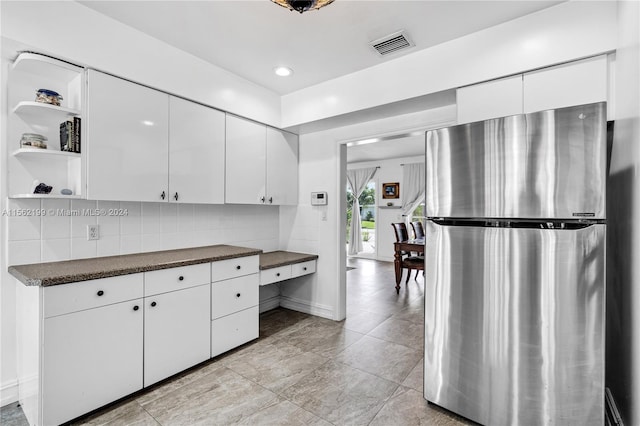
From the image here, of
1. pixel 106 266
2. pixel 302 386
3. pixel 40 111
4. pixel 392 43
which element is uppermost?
pixel 392 43

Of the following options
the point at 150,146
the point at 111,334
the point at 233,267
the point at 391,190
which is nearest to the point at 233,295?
the point at 233,267

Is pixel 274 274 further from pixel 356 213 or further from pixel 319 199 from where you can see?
pixel 356 213

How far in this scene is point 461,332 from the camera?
1.76 meters

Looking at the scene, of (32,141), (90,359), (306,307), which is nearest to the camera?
→ (90,359)

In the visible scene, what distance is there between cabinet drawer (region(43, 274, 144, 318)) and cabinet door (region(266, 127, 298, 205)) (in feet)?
5.57

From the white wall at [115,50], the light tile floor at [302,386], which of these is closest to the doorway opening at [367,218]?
the light tile floor at [302,386]

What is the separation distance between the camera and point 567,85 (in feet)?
6.52

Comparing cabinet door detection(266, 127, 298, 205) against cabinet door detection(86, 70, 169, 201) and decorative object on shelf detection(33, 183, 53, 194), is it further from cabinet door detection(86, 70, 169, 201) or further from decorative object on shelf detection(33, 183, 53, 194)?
decorative object on shelf detection(33, 183, 53, 194)

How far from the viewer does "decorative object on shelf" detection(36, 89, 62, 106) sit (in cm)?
198

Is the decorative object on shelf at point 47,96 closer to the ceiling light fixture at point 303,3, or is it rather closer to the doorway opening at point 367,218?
the ceiling light fixture at point 303,3

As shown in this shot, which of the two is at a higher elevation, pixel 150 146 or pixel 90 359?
pixel 150 146

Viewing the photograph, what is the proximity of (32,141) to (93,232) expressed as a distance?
73 centimetres

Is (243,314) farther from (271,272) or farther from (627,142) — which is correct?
(627,142)

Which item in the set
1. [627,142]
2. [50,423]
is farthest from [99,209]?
[627,142]
